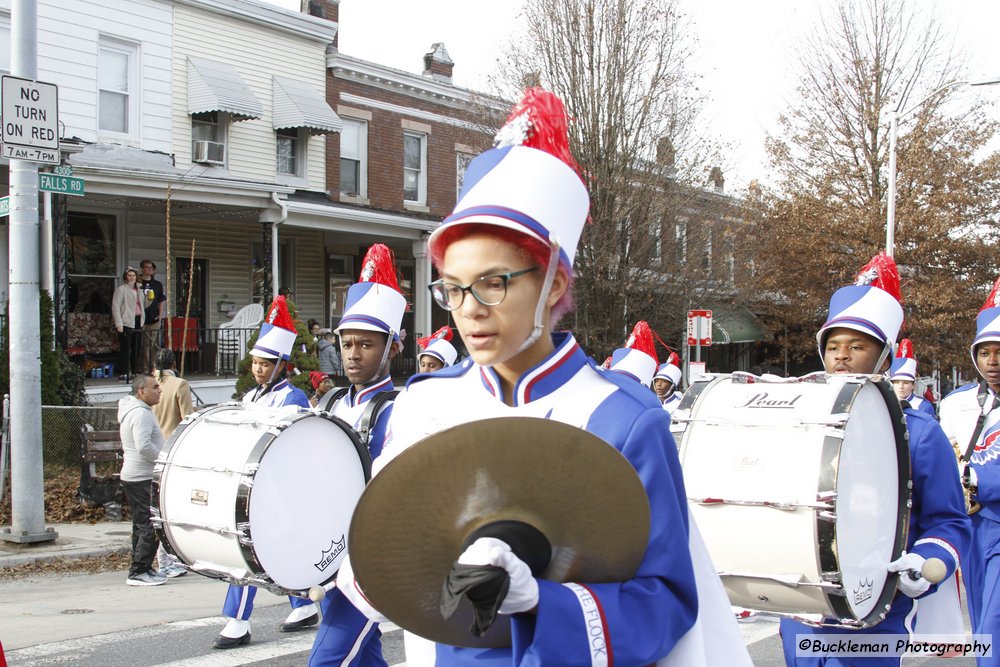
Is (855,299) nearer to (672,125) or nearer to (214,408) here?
(214,408)

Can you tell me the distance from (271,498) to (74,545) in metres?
5.50

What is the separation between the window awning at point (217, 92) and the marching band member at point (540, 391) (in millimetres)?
17138

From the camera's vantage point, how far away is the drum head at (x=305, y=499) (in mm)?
5039

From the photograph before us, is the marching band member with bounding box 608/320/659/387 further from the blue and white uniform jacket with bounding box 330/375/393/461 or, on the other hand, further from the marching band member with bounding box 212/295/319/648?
the blue and white uniform jacket with bounding box 330/375/393/461

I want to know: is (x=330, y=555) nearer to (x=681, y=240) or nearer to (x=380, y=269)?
(x=380, y=269)

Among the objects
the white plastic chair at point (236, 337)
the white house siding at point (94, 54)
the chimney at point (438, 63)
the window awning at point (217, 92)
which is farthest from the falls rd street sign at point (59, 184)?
the chimney at point (438, 63)

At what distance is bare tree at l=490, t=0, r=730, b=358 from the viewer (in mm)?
19641

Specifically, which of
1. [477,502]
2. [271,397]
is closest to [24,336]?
[271,397]

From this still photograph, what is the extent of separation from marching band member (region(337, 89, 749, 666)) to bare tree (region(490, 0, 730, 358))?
1757 cm

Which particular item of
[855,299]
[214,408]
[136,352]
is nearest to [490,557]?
[855,299]

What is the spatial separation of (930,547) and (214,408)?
12.8 ft

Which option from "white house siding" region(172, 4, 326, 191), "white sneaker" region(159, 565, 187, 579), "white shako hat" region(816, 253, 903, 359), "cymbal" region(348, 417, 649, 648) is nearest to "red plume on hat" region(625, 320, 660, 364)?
"white sneaker" region(159, 565, 187, 579)

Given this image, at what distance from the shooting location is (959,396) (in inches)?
235

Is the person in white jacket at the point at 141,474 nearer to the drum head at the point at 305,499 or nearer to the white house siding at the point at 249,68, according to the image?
the drum head at the point at 305,499
